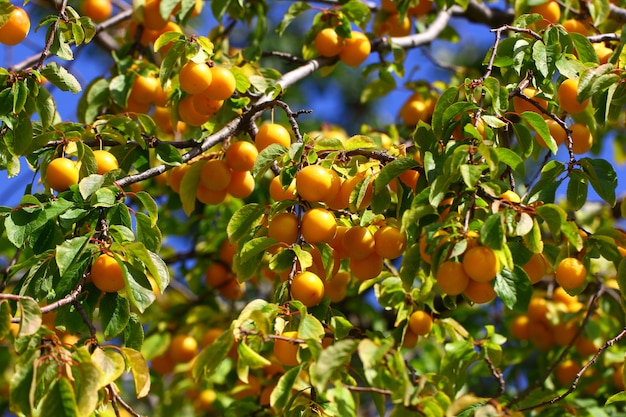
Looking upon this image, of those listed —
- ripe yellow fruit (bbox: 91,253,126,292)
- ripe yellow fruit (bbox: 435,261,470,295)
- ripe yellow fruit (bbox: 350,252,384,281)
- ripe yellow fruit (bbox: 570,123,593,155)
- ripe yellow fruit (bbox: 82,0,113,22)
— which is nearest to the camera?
ripe yellow fruit (bbox: 435,261,470,295)

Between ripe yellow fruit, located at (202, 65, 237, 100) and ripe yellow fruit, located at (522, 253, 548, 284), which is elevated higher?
ripe yellow fruit, located at (202, 65, 237, 100)

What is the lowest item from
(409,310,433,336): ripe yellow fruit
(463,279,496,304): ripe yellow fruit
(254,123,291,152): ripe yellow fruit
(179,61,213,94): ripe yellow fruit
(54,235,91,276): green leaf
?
(409,310,433,336): ripe yellow fruit

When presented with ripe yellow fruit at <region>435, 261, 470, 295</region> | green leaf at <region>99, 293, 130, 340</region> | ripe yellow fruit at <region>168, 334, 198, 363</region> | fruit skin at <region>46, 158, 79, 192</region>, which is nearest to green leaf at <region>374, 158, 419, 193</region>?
ripe yellow fruit at <region>435, 261, 470, 295</region>

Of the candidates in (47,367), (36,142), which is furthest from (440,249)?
(36,142)

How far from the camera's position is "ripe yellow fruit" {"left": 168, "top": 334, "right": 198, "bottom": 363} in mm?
3330

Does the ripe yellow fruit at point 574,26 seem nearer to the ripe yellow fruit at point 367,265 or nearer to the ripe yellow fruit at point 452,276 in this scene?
the ripe yellow fruit at point 367,265

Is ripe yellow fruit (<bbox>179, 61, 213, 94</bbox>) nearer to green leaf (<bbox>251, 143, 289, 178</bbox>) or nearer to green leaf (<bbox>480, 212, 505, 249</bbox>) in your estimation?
green leaf (<bbox>251, 143, 289, 178</bbox>)

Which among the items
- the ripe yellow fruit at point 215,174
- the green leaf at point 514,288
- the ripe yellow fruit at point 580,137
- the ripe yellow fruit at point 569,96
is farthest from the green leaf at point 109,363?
the ripe yellow fruit at point 580,137

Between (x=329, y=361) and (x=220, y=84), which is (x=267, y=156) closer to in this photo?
(x=220, y=84)

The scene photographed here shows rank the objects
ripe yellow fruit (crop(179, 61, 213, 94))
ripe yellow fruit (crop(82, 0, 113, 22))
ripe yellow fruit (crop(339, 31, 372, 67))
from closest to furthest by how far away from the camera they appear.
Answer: ripe yellow fruit (crop(179, 61, 213, 94)) < ripe yellow fruit (crop(339, 31, 372, 67)) < ripe yellow fruit (crop(82, 0, 113, 22))

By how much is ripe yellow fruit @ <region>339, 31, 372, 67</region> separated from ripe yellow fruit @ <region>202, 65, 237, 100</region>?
762mm

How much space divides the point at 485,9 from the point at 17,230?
235 centimetres

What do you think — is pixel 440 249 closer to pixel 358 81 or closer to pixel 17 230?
pixel 17 230

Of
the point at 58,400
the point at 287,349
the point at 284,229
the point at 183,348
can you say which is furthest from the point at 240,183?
the point at 183,348
